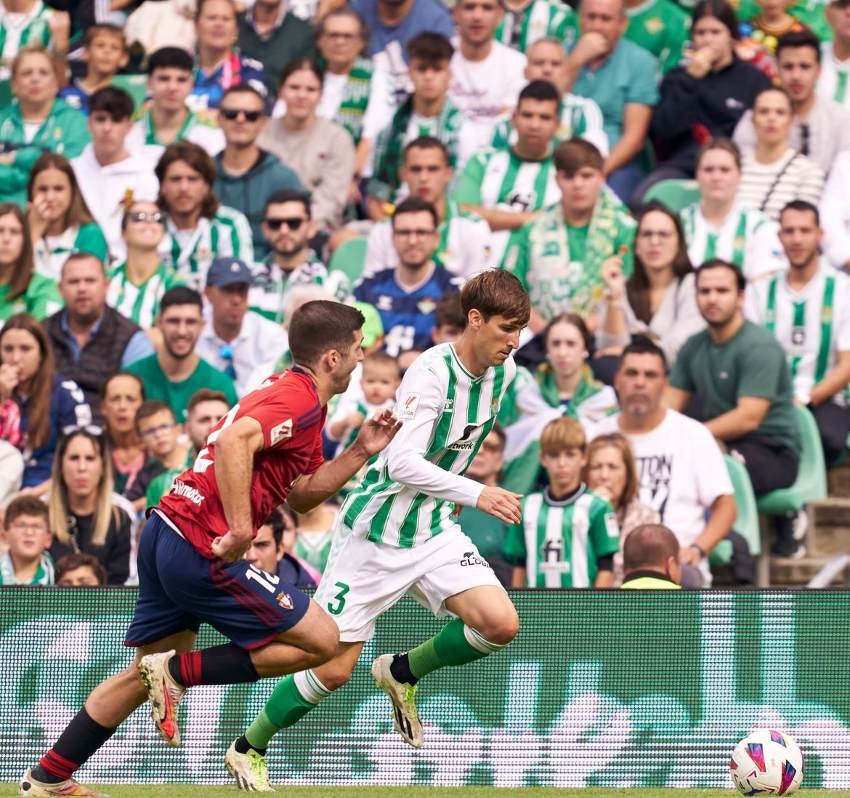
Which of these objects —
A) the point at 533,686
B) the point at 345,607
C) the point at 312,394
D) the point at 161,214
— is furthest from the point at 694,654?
the point at 161,214

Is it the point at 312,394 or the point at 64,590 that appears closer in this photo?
the point at 312,394

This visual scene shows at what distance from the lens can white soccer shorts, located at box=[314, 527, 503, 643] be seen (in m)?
7.69

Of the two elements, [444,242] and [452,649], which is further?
[444,242]

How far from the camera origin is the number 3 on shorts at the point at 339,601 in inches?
304

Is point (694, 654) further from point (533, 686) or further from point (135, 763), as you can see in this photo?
point (135, 763)

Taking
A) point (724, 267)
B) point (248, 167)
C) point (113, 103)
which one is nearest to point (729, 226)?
point (724, 267)

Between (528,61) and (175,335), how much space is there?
3.85 meters

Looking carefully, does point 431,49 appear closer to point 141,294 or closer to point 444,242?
point 444,242

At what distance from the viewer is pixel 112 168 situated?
45.8ft

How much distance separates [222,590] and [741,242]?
21.7 ft

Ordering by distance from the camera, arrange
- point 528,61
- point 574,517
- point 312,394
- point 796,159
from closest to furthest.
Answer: point 312,394
point 574,517
point 796,159
point 528,61

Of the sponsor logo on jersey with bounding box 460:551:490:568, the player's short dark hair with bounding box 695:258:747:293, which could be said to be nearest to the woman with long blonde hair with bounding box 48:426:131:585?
the sponsor logo on jersey with bounding box 460:551:490:568

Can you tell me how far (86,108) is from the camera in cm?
1484

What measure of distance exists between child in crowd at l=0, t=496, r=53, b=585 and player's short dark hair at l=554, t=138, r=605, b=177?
4.25 meters
